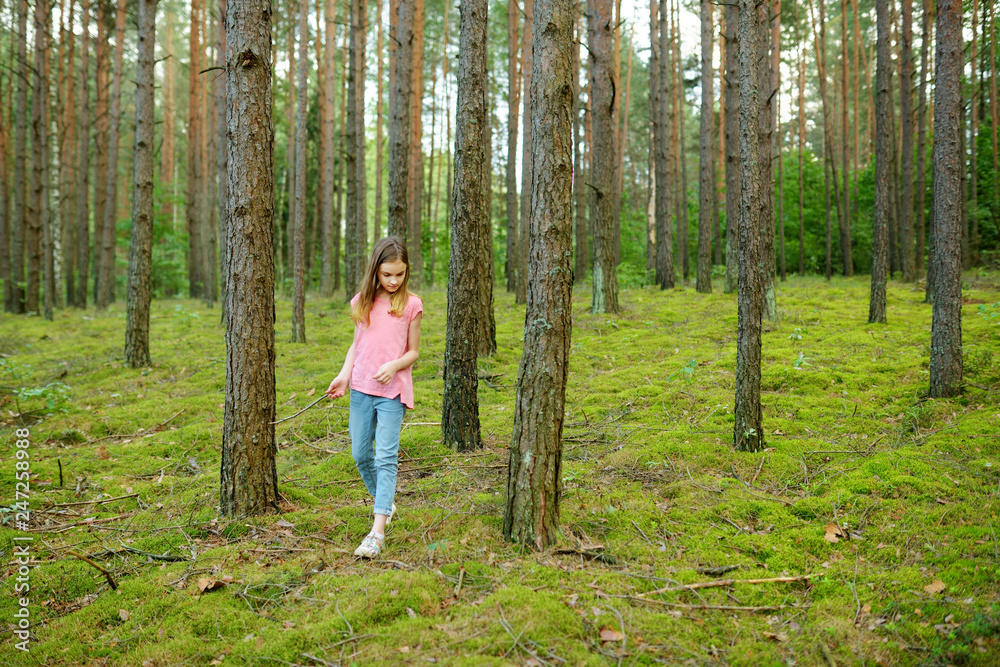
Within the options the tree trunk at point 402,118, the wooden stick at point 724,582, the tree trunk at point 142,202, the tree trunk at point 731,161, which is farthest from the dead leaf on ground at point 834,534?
the tree trunk at point 731,161

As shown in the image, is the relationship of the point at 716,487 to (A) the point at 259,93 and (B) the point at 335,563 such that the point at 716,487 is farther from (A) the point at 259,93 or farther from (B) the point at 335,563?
(A) the point at 259,93

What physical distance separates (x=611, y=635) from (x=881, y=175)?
10.1 metres

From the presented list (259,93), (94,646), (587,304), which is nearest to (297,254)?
(587,304)

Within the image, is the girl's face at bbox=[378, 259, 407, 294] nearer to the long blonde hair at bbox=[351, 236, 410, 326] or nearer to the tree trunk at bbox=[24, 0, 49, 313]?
the long blonde hair at bbox=[351, 236, 410, 326]

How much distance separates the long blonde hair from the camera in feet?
12.6

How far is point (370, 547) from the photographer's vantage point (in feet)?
12.0

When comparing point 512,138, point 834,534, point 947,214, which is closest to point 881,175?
point 947,214

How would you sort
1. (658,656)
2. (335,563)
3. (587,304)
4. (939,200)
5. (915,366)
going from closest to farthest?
(658,656), (335,563), (939,200), (915,366), (587,304)

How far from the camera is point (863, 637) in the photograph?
286 centimetres

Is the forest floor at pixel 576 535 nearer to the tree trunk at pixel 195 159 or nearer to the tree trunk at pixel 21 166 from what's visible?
the tree trunk at pixel 21 166

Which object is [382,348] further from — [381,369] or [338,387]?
[338,387]

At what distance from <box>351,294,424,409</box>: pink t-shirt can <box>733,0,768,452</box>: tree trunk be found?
281 cm

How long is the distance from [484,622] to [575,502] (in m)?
1.56
